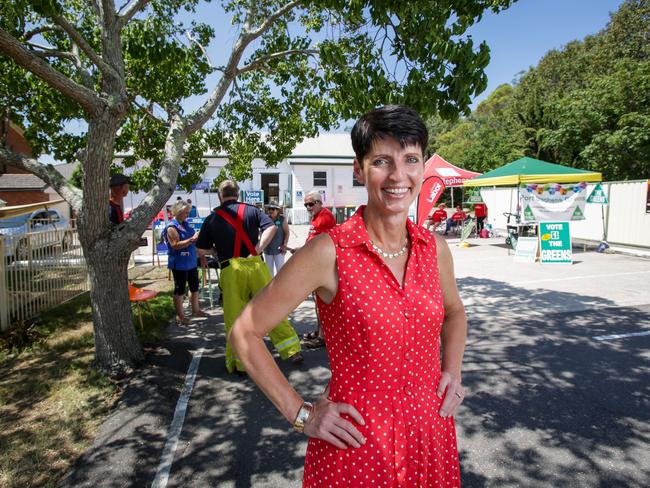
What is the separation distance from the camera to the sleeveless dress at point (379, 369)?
1.40 meters

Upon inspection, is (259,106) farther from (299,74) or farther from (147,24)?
(147,24)

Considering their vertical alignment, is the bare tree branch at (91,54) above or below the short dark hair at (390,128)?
above

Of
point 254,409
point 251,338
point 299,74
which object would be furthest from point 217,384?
point 299,74

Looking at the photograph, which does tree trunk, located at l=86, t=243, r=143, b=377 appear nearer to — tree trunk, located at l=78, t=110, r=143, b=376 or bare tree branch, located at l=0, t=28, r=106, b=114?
tree trunk, located at l=78, t=110, r=143, b=376

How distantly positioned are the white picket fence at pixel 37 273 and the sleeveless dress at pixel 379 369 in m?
6.66

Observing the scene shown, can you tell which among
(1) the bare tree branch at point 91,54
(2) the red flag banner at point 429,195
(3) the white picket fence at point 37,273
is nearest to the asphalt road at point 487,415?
(3) the white picket fence at point 37,273

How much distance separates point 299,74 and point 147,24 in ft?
9.36

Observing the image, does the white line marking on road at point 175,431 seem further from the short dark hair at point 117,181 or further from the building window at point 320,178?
the building window at point 320,178

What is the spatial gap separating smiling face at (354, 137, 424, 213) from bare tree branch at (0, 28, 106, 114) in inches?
141

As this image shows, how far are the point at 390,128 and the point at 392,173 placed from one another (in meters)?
0.15

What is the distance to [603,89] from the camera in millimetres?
23297

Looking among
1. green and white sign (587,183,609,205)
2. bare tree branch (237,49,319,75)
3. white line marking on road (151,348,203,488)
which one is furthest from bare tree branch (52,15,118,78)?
green and white sign (587,183,609,205)

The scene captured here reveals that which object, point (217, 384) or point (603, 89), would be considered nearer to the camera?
point (217, 384)

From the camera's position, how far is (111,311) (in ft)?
15.5
